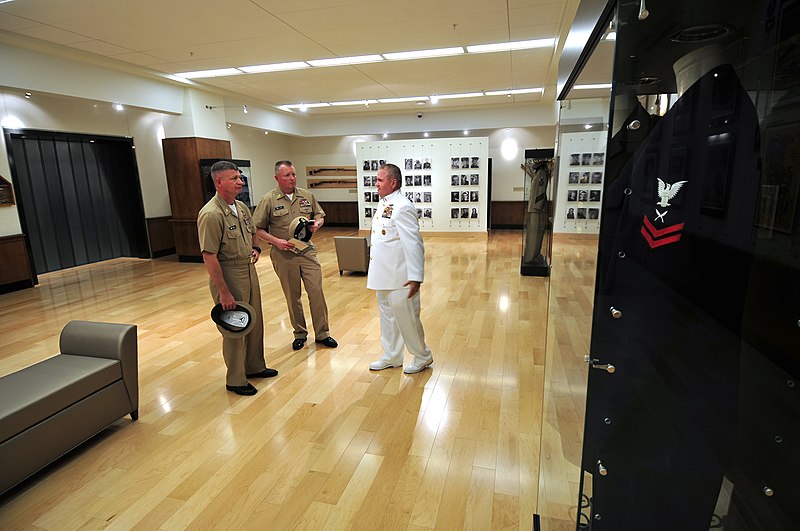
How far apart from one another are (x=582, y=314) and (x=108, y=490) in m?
2.96

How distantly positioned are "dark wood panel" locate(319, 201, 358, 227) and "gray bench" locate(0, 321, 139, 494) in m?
13.3

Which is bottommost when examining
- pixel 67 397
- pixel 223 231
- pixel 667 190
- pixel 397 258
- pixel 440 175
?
pixel 67 397

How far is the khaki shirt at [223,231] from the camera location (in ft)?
11.0

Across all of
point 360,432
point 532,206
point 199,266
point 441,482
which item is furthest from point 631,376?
point 199,266

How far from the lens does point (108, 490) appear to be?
261 cm

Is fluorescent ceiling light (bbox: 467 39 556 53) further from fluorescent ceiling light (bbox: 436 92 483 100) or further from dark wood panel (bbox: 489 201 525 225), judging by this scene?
dark wood panel (bbox: 489 201 525 225)

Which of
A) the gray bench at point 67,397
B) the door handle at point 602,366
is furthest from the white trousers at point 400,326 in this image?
the door handle at point 602,366

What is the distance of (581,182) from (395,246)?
7.42 feet

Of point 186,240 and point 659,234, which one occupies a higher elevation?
point 659,234

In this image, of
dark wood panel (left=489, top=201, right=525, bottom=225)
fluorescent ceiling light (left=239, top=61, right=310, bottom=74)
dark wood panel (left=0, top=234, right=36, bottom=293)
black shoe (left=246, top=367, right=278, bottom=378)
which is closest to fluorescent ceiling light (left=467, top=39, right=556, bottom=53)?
fluorescent ceiling light (left=239, top=61, right=310, bottom=74)

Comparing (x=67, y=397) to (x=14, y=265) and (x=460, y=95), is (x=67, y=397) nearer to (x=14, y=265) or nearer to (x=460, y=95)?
(x=14, y=265)

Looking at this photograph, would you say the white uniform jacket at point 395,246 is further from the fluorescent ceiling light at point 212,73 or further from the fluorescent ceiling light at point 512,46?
the fluorescent ceiling light at point 212,73

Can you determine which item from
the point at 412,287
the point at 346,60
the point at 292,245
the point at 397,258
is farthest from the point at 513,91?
the point at 412,287

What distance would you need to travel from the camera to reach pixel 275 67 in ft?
25.6
